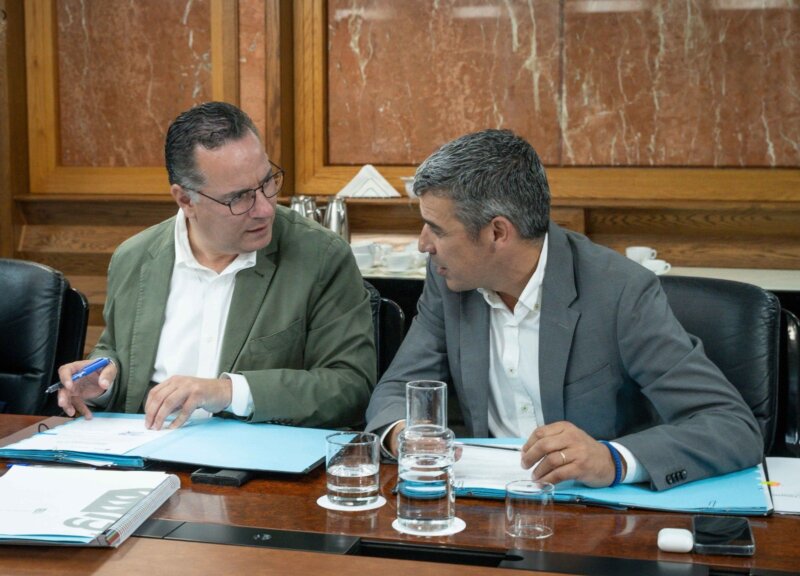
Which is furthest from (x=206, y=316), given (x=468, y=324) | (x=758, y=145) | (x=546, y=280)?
(x=758, y=145)

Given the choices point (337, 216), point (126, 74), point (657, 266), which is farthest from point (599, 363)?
point (126, 74)

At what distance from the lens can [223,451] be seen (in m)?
1.75

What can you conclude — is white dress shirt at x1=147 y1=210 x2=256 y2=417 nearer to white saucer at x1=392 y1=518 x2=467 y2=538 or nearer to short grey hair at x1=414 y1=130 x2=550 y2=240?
short grey hair at x1=414 y1=130 x2=550 y2=240

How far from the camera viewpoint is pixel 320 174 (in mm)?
4363

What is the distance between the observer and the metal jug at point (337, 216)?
3.83 m

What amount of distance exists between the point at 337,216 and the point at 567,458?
2388 mm

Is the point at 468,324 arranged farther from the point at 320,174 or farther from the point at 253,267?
the point at 320,174

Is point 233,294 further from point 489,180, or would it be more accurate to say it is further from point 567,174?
point 567,174

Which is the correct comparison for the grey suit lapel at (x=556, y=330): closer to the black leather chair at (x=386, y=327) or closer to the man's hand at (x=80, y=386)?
the black leather chair at (x=386, y=327)

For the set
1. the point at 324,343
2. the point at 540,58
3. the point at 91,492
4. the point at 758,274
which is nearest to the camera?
the point at 91,492

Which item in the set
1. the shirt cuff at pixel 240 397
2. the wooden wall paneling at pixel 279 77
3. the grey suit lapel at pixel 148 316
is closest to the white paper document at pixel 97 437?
the shirt cuff at pixel 240 397

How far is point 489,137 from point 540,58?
2296mm

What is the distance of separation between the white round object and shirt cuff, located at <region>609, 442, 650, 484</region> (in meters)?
0.24

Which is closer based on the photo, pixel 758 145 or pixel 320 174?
pixel 758 145
